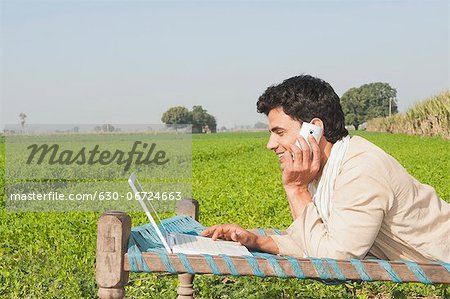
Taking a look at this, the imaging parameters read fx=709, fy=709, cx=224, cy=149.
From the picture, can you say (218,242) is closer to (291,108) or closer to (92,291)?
(291,108)

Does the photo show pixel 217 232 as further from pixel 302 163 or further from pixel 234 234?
pixel 302 163

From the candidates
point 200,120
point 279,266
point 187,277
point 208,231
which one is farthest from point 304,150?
point 200,120

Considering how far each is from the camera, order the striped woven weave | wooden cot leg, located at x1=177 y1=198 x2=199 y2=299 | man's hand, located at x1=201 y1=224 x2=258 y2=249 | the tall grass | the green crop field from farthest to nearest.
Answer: the tall grass
the green crop field
wooden cot leg, located at x1=177 y1=198 x2=199 y2=299
man's hand, located at x1=201 y1=224 x2=258 y2=249
the striped woven weave

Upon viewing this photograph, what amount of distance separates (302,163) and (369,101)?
11898 centimetres

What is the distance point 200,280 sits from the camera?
5.34m

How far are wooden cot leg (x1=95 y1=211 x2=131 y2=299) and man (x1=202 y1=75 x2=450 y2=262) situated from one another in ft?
2.52

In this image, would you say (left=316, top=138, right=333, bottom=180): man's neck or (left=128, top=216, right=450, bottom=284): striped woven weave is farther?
(left=316, top=138, right=333, bottom=180): man's neck

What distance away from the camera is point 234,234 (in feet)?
11.9

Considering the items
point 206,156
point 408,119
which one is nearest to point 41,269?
point 206,156

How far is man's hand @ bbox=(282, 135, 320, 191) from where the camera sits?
10.2 feet

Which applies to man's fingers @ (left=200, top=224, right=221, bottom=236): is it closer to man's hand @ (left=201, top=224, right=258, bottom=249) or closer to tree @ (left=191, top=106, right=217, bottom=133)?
man's hand @ (left=201, top=224, right=258, bottom=249)

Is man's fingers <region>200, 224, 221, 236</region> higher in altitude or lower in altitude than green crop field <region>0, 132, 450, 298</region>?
higher

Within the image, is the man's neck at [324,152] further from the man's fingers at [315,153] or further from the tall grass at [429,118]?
the tall grass at [429,118]

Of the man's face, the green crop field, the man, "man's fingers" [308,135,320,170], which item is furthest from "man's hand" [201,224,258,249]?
the green crop field
